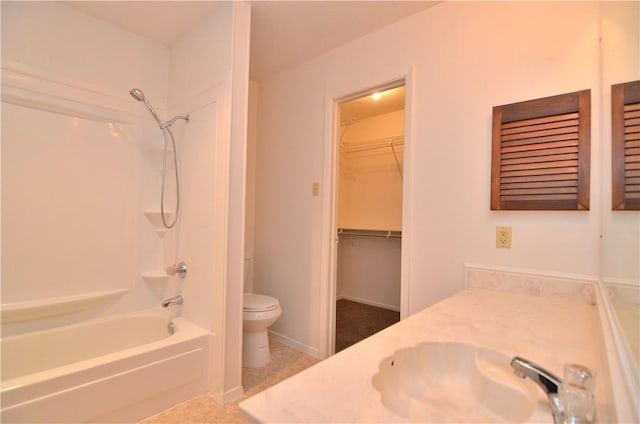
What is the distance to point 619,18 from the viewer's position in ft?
3.33

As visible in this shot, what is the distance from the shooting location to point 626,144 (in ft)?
3.43

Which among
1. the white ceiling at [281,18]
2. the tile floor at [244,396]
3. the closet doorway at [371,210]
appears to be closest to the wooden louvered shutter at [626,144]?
the white ceiling at [281,18]

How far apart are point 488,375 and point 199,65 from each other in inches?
90.9

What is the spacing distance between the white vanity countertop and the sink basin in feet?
0.10

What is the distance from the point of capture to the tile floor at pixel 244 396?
1.60m

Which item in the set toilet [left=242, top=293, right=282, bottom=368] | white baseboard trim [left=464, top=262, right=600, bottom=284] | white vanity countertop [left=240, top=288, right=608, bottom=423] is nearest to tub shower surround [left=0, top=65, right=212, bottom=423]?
toilet [left=242, top=293, right=282, bottom=368]

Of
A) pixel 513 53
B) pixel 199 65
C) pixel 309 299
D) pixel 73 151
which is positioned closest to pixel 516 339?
pixel 513 53

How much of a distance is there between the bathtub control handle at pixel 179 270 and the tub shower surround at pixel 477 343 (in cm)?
162

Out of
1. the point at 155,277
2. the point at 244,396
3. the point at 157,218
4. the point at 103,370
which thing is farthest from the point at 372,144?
the point at 103,370

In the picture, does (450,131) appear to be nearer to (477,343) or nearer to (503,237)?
(503,237)

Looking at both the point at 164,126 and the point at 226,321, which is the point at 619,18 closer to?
the point at 226,321

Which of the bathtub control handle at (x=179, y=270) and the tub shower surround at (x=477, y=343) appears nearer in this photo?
the tub shower surround at (x=477, y=343)

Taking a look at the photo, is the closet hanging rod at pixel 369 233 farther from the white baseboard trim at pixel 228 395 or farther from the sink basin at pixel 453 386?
the sink basin at pixel 453 386

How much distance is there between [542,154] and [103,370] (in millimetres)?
2347
